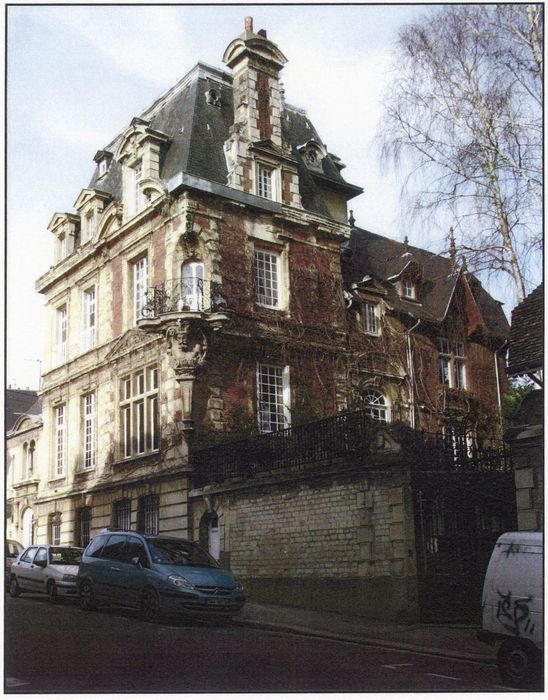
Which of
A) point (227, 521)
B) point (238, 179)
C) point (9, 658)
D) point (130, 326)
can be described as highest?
point (238, 179)

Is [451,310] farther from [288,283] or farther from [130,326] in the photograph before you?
[130,326]

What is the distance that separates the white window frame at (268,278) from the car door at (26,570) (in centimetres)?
843

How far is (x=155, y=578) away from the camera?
49.9 feet

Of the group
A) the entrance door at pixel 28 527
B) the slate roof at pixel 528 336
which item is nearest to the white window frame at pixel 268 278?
the slate roof at pixel 528 336

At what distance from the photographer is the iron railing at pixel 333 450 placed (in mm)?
16978

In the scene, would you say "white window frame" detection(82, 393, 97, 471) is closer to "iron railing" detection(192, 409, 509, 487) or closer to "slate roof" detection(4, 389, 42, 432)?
"slate roof" detection(4, 389, 42, 432)

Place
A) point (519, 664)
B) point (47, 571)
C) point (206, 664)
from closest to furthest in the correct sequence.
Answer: point (519, 664) < point (206, 664) < point (47, 571)

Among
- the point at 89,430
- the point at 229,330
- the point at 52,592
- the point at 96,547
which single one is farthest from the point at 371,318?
the point at 52,592

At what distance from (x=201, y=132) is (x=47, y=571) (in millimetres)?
12189

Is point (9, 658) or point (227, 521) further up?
point (227, 521)

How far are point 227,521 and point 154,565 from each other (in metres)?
4.76

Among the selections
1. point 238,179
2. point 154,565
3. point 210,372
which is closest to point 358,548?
point 154,565

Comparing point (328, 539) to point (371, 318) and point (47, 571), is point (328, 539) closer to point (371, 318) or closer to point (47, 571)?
point (47, 571)

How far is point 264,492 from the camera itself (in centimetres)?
1919
